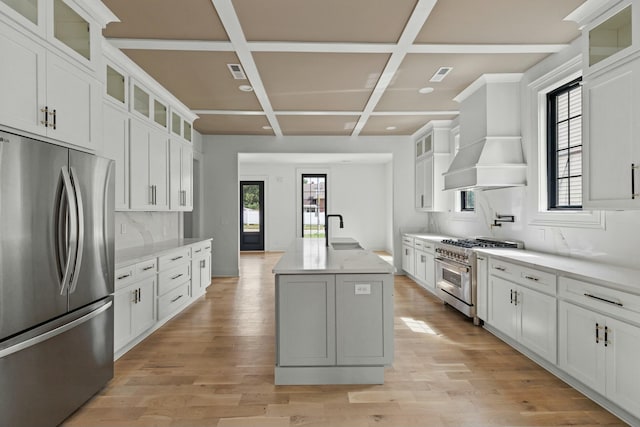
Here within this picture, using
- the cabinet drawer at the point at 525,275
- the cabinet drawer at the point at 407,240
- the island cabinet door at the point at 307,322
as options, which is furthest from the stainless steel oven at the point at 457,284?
the island cabinet door at the point at 307,322

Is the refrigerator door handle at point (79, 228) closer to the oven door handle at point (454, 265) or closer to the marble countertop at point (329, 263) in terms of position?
the marble countertop at point (329, 263)

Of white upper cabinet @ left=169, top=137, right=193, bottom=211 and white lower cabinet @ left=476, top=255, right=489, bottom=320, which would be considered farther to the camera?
white upper cabinet @ left=169, top=137, right=193, bottom=211

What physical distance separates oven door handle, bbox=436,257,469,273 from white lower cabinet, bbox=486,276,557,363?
458mm

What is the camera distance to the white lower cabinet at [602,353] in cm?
198

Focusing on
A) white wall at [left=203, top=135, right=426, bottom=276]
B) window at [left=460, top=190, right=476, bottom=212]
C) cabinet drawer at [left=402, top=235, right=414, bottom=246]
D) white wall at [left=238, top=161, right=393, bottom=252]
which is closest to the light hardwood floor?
window at [left=460, top=190, right=476, bottom=212]

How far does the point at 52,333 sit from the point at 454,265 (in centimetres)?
393

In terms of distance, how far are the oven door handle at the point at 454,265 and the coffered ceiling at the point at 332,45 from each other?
2.16m

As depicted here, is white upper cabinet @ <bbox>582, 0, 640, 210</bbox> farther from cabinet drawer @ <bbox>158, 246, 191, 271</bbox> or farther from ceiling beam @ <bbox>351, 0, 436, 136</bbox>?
cabinet drawer @ <bbox>158, 246, 191, 271</bbox>

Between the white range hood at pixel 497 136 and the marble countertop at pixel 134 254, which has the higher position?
the white range hood at pixel 497 136

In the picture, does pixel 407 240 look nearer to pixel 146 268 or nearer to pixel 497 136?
pixel 497 136

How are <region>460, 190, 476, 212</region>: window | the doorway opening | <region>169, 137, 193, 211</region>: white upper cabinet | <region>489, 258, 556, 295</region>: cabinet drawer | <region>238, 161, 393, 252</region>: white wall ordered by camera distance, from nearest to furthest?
<region>489, 258, 556, 295</region>: cabinet drawer
<region>169, 137, 193, 211</region>: white upper cabinet
<region>460, 190, 476, 212</region>: window
<region>238, 161, 393, 252</region>: white wall
the doorway opening

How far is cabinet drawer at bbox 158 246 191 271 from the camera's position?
378cm

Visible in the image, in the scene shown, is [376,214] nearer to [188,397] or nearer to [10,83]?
[188,397]

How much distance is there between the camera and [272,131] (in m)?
6.45
